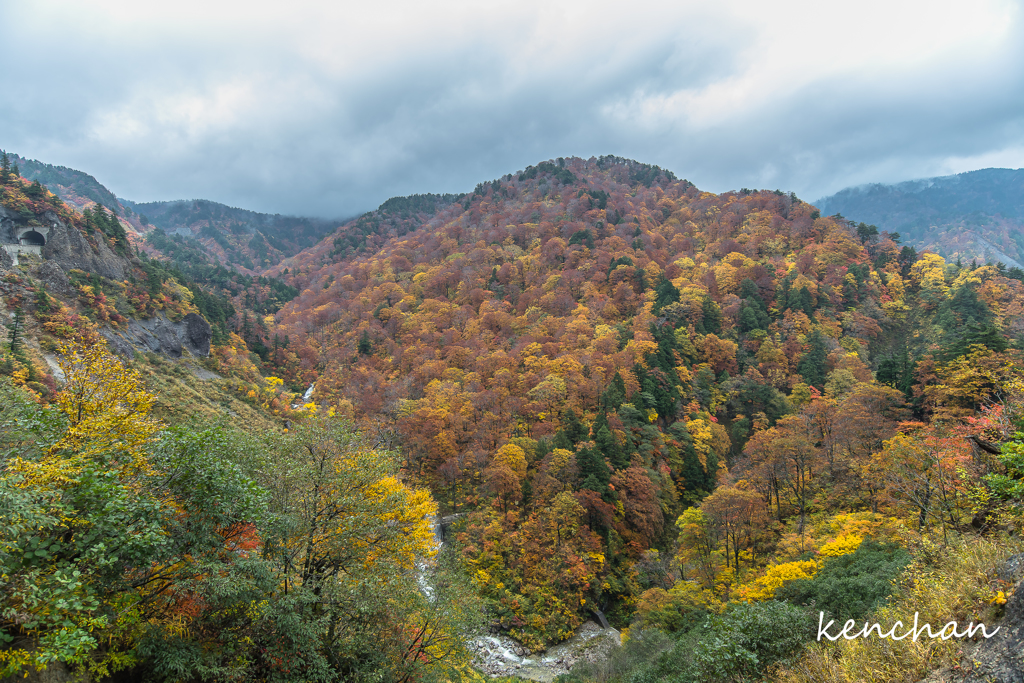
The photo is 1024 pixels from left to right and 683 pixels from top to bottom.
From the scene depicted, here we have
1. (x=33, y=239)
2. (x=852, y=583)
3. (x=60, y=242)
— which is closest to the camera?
(x=852, y=583)

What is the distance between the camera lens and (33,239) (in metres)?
46.2

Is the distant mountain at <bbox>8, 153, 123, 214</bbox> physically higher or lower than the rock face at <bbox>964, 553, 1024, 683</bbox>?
higher

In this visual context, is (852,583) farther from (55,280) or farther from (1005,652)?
→ (55,280)

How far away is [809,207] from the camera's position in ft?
288

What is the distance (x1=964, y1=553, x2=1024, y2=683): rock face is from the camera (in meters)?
6.54

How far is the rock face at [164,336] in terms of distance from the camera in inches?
1762

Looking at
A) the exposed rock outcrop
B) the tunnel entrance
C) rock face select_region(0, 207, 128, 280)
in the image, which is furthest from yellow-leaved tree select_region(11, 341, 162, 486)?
the tunnel entrance

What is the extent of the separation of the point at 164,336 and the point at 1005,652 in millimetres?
67245

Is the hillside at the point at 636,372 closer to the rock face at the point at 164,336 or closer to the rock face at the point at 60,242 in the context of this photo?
the rock face at the point at 164,336

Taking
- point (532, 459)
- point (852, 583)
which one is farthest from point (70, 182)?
point (852, 583)

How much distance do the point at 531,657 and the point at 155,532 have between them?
2865 cm

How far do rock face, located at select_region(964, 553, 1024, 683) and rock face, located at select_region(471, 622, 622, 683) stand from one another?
24.5 m

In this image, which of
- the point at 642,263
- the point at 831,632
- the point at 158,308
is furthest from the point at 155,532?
the point at 642,263

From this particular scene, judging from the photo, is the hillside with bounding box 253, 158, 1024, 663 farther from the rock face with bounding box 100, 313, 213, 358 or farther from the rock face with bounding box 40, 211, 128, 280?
the rock face with bounding box 40, 211, 128, 280
